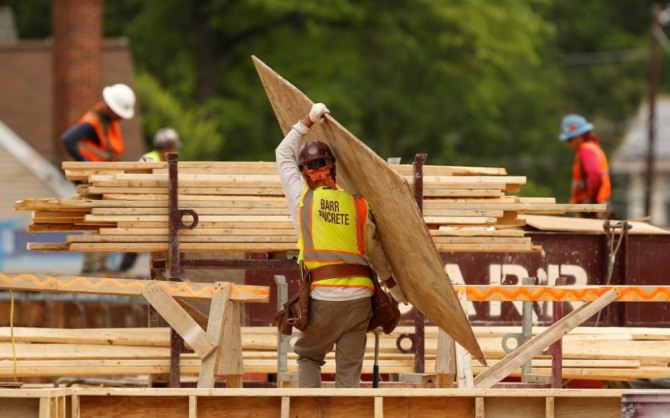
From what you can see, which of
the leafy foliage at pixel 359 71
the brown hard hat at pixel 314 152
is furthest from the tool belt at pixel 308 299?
the leafy foliage at pixel 359 71

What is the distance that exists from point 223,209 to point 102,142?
597 cm

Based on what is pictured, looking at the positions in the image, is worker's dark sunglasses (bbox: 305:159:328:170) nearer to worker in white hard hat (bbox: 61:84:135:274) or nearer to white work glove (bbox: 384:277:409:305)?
white work glove (bbox: 384:277:409:305)

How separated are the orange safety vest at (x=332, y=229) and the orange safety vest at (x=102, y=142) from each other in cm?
753

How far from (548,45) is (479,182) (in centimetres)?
5445

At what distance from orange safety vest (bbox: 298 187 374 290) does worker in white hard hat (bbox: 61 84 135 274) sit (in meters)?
7.43

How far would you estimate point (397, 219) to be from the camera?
35.8 ft

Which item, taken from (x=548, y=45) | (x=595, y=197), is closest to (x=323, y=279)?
(x=595, y=197)

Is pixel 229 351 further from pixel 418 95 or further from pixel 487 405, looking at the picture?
pixel 418 95

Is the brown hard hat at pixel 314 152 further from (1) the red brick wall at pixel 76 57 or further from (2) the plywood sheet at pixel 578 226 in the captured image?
(1) the red brick wall at pixel 76 57

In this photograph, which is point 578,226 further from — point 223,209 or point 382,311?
point 382,311

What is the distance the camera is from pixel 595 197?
18219mm

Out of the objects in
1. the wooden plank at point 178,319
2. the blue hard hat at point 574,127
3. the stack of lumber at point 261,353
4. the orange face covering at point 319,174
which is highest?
the blue hard hat at point 574,127

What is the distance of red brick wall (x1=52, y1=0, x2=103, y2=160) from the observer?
34.2 meters

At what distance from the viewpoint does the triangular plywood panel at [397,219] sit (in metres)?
10.6
